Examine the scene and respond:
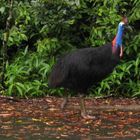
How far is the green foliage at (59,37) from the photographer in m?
9.58

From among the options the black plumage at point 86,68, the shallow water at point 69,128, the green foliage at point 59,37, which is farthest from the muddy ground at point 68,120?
the black plumage at point 86,68

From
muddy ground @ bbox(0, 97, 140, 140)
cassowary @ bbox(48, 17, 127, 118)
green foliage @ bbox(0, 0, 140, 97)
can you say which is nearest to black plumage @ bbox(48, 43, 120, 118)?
cassowary @ bbox(48, 17, 127, 118)

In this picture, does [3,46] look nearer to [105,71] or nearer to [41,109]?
[41,109]

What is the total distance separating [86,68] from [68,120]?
2.69 feet

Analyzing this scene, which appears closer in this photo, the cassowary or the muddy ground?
the muddy ground

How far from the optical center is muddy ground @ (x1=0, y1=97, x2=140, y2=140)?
6652 millimetres

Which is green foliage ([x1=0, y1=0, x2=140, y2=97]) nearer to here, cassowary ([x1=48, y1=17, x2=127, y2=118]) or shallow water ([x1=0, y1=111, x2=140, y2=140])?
cassowary ([x1=48, y1=17, x2=127, y2=118])

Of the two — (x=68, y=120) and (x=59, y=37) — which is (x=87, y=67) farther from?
(x=59, y=37)

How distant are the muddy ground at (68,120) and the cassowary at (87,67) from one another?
1.32 feet

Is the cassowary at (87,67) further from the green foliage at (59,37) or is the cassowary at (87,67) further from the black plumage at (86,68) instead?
the green foliage at (59,37)

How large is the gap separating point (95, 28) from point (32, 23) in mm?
1307

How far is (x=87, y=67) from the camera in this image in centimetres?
773

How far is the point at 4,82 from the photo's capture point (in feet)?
31.9

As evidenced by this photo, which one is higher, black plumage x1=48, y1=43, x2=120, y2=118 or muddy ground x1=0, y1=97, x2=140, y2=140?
black plumage x1=48, y1=43, x2=120, y2=118
